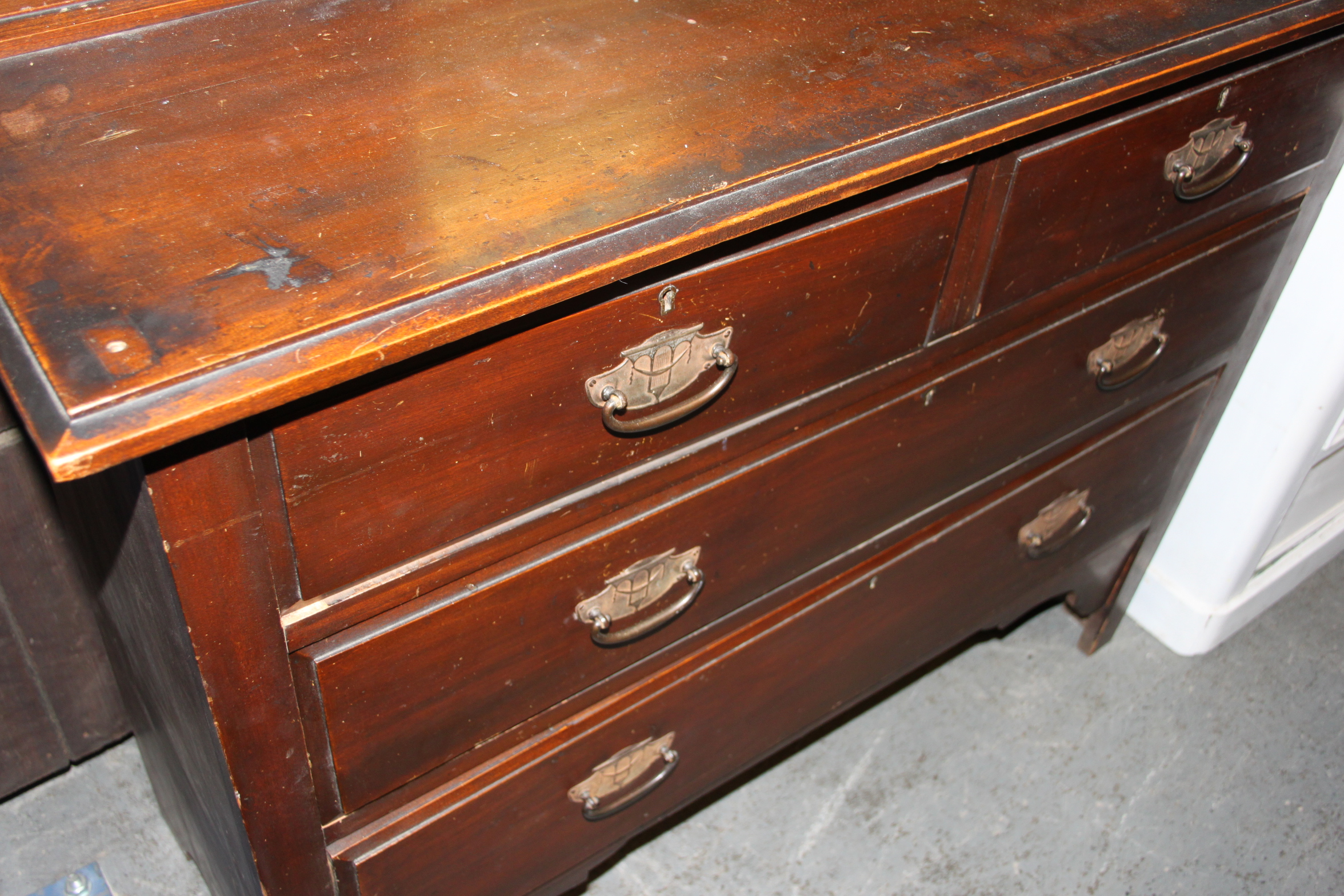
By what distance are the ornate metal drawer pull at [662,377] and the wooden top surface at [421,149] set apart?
0.09 metres

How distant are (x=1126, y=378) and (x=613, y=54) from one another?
68 centimetres

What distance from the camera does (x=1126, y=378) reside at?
1.21m

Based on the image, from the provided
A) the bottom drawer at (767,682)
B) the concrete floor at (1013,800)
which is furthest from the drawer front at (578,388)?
the concrete floor at (1013,800)

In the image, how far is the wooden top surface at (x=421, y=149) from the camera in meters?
0.58

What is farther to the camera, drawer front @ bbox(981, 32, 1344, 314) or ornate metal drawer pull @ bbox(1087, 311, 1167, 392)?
ornate metal drawer pull @ bbox(1087, 311, 1167, 392)

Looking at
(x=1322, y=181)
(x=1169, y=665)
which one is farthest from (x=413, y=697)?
(x=1169, y=665)

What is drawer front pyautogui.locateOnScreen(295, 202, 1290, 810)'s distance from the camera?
79cm

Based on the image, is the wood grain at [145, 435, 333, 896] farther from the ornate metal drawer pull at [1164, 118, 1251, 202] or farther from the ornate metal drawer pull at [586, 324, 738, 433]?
the ornate metal drawer pull at [1164, 118, 1251, 202]

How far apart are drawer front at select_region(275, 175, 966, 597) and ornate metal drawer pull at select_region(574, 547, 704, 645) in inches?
4.5

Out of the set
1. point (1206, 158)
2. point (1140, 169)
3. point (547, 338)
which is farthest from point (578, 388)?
point (1206, 158)

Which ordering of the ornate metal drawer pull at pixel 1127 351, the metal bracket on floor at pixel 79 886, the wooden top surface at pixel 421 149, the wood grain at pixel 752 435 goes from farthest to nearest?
1. the metal bracket on floor at pixel 79 886
2. the ornate metal drawer pull at pixel 1127 351
3. the wood grain at pixel 752 435
4. the wooden top surface at pixel 421 149

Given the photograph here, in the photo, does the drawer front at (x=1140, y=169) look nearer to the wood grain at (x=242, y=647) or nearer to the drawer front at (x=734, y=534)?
the drawer front at (x=734, y=534)

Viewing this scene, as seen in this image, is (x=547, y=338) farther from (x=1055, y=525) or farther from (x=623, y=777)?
(x=1055, y=525)

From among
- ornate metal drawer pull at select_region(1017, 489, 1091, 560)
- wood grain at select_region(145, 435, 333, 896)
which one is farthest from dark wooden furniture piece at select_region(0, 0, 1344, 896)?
ornate metal drawer pull at select_region(1017, 489, 1091, 560)
